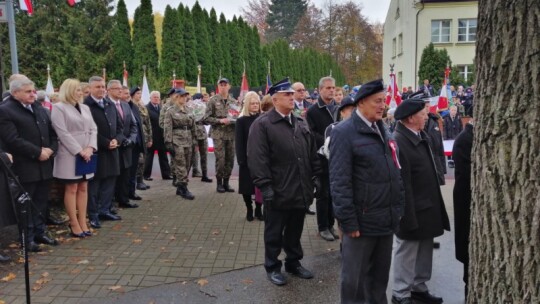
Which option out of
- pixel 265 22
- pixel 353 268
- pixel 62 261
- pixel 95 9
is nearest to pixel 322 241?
pixel 353 268

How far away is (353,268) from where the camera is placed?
3904 mm

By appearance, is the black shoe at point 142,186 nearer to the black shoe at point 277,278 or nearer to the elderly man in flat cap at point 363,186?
the black shoe at point 277,278

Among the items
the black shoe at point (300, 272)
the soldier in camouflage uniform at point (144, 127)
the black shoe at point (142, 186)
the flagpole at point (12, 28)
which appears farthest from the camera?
the black shoe at point (142, 186)

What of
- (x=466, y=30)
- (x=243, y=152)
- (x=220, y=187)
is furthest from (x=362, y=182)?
(x=466, y=30)

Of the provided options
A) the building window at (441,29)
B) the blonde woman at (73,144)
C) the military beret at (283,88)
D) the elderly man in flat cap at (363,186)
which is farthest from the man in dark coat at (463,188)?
the building window at (441,29)

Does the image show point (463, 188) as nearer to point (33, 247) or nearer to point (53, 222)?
point (33, 247)

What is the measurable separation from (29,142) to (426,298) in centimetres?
490

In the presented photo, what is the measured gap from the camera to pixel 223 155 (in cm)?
927

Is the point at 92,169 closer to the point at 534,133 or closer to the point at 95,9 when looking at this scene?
the point at 534,133

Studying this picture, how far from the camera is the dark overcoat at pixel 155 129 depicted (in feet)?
36.2

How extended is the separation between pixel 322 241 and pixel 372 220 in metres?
2.79

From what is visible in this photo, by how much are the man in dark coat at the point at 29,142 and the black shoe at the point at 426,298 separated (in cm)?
448

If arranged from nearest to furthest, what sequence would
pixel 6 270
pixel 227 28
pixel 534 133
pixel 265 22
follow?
pixel 534 133 < pixel 6 270 < pixel 227 28 < pixel 265 22

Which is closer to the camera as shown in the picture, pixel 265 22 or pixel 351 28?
pixel 351 28
